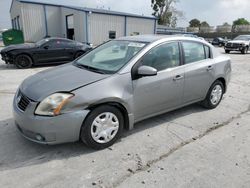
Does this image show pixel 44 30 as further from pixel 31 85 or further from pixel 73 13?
pixel 31 85


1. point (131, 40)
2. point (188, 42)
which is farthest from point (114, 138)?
point (188, 42)

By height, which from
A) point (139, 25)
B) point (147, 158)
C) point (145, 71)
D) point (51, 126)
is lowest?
point (147, 158)

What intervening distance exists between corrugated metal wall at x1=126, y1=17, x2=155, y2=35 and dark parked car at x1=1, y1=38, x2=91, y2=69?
49.4ft

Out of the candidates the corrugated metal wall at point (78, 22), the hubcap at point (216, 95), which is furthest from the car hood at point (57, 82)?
the corrugated metal wall at point (78, 22)

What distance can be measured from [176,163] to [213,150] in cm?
69

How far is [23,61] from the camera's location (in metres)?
9.38

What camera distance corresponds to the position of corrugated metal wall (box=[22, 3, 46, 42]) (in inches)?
910

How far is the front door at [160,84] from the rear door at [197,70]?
7.4 inches

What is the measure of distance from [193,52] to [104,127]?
2332mm

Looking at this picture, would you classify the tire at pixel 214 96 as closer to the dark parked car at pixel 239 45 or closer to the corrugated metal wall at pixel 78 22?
the dark parked car at pixel 239 45

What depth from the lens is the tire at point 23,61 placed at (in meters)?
9.21

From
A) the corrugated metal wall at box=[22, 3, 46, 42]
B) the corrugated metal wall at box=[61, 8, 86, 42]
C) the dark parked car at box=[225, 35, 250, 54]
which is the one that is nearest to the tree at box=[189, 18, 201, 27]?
the corrugated metal wall at box=[61, 8, 86, 42]

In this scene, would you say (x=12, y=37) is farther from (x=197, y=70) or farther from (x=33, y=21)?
(x=197, y=70)

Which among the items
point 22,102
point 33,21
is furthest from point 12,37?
point 22,102
